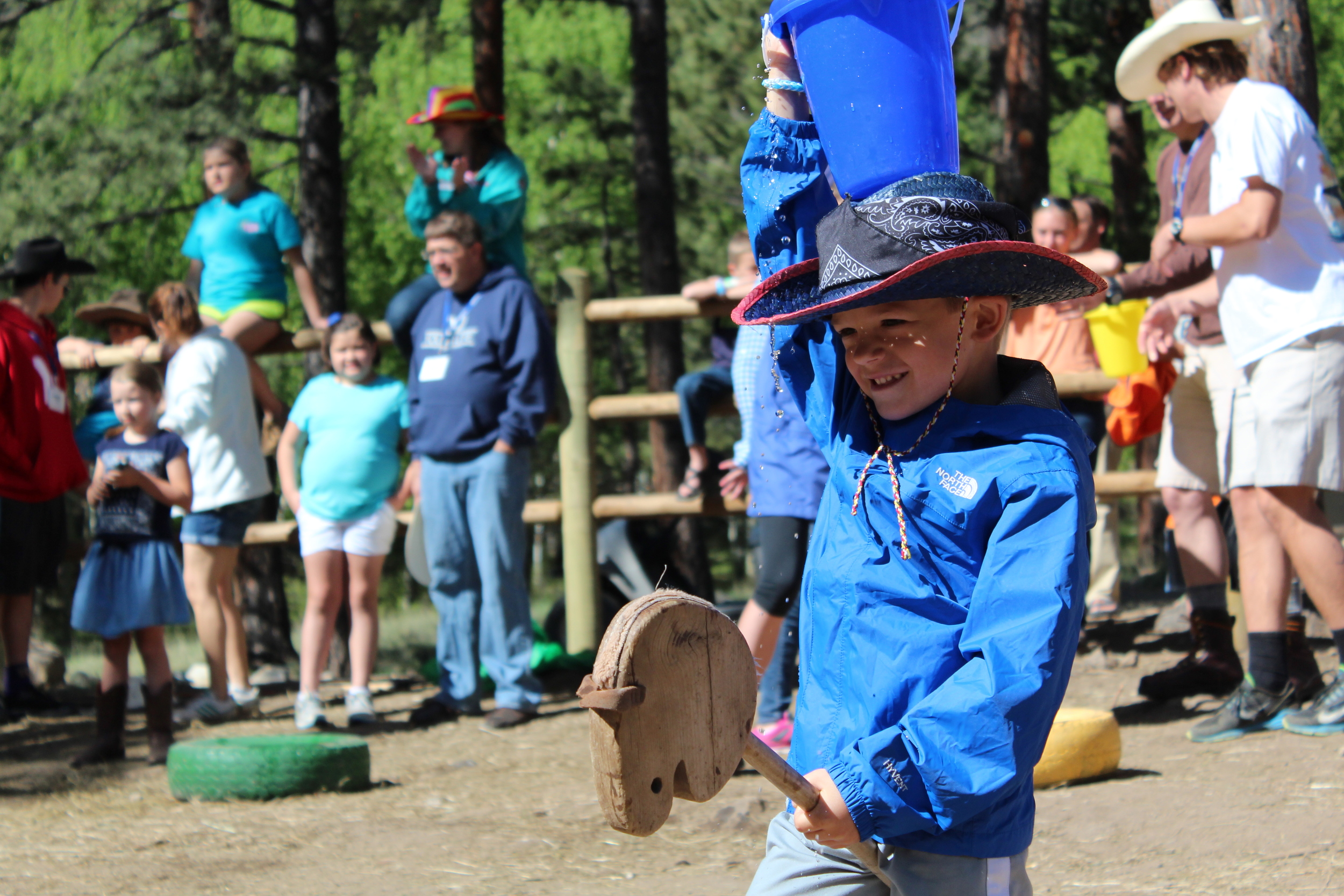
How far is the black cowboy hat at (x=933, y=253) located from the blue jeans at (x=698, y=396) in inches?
163

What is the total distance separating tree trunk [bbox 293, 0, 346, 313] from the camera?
8.86m

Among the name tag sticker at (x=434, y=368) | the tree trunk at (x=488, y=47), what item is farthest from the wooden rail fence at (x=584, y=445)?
the tree trunk at (x=488, y=47)

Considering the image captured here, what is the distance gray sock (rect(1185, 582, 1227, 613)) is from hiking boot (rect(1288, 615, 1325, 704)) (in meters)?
0.27

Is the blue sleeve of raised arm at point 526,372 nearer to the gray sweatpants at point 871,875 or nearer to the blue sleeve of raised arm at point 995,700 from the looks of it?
the gray sweatpants at point 871,875

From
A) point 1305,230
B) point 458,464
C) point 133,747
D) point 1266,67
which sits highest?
point 1266,67

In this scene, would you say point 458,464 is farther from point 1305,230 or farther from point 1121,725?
point 1305,230

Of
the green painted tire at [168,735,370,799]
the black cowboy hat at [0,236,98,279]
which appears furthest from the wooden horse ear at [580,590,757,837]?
the black cowboy hat at [0,236,98,279]

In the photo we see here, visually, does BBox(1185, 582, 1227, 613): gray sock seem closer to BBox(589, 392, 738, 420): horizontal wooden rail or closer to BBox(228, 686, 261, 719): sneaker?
BBox(589, 392, 738, 420): horizontal wooden rail

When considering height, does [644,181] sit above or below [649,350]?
above

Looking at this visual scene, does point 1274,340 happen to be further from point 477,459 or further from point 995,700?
point 477,459

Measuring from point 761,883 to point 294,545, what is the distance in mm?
6218

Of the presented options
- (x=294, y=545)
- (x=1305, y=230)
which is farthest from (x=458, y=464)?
(x=1305, y=230)

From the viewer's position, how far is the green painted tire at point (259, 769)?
459 cm

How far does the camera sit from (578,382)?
22.1 ft
